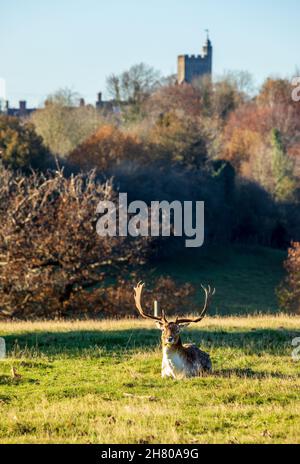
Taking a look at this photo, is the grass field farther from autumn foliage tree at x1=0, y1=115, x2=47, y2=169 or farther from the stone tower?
the stone tower

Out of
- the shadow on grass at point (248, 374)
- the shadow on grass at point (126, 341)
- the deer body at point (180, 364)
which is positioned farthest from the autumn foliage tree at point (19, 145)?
the shadow on grass at point (248, 374)

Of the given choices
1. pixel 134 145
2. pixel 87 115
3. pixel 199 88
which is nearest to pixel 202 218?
pixel 134 145

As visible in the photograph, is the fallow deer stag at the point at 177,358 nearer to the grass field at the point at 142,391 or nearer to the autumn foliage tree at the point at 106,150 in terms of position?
the grass field at the point at 142,391

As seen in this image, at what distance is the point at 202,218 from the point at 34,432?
162 ft

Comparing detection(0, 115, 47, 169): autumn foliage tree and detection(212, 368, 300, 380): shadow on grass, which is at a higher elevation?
detection(0, 115, 47, 169): autumn foliage tree

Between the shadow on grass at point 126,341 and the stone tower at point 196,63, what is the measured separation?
14626cm

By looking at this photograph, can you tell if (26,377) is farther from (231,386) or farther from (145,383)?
(231,386)

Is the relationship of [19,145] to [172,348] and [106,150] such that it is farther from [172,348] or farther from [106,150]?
[172,348]

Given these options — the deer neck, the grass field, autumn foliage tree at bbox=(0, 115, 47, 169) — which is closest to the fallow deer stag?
the deer neck

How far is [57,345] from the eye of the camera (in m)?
18.4

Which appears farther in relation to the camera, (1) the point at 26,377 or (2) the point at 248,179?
(2) the point at 248,179

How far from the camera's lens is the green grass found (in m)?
56.2

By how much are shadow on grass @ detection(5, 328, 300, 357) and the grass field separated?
2 cm

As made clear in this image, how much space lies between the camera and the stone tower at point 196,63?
16625 centimetres
